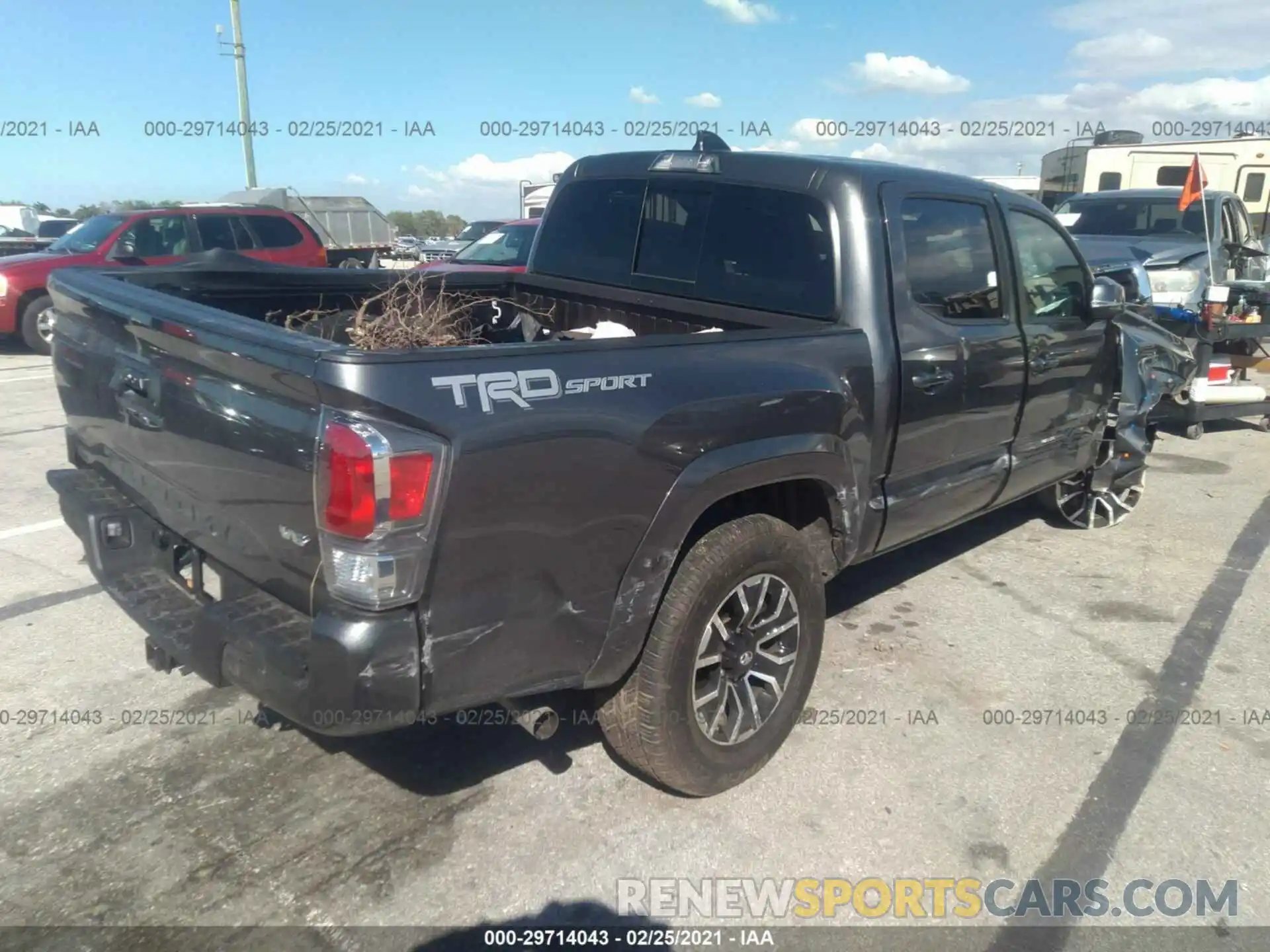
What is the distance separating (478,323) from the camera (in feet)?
15.1

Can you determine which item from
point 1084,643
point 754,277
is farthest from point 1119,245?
point 754,277

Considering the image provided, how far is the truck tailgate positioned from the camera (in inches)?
90.7

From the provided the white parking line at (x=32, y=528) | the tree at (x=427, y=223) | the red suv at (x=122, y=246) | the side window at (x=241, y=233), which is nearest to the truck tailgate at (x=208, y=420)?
the white parking line at (x=32, y=528)

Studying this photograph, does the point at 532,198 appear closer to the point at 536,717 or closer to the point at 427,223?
the point at 536,717

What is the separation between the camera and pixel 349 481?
2.17 metres

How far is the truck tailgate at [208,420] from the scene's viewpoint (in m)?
2.30

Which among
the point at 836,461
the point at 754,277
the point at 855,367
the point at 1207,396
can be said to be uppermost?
the point at 754,277

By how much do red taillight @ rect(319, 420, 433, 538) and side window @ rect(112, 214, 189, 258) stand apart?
1109cm

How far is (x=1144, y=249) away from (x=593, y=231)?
8.47 m

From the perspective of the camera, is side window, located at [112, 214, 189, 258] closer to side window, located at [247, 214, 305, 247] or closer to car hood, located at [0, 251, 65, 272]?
car hood, located at [0, 251, 65, 272]

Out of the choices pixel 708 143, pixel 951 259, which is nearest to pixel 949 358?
pixel 951 259

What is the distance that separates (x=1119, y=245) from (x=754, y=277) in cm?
859

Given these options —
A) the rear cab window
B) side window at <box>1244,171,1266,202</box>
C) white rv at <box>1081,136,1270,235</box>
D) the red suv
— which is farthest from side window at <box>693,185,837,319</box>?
side window at <box>1244,171,1266,202</box>

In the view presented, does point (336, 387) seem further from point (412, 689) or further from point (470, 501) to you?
point (412, 689)
